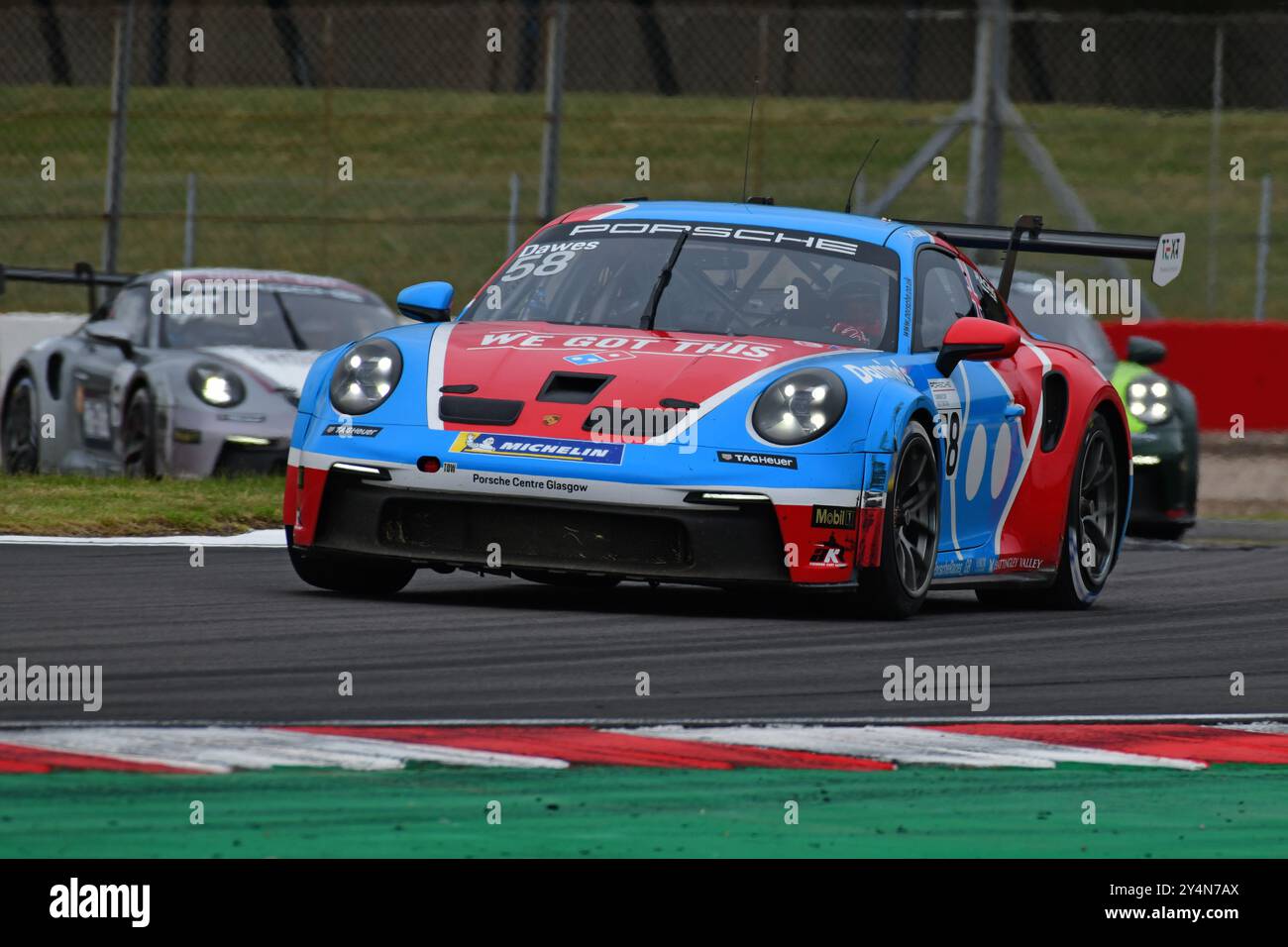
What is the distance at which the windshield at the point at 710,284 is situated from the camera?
8945 mm

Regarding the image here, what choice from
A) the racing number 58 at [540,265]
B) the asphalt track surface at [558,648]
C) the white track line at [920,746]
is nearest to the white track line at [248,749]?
the asphalt track surface at [558,648]

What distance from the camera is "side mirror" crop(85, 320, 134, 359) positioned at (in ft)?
45.1

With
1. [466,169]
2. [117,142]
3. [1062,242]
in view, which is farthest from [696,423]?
[466,169]

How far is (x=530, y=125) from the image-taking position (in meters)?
33.8

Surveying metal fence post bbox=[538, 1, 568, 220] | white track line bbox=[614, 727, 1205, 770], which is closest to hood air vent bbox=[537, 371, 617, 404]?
white track line bbox=[614, 727, 1205, 770]

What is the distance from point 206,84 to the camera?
26047mm

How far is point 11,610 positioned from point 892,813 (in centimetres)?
365

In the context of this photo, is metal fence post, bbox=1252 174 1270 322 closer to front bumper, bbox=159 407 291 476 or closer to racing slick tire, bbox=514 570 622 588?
front bumper, bbox=159 407 291 476

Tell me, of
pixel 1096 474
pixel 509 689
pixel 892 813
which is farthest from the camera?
pixel 1096 474

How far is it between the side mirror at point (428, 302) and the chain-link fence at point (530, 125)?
8768mm

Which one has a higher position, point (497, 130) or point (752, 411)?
point (497, 130)

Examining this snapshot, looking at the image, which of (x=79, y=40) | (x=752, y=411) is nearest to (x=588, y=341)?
(x=752, y=411)

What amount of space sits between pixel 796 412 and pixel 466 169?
20570 mm
